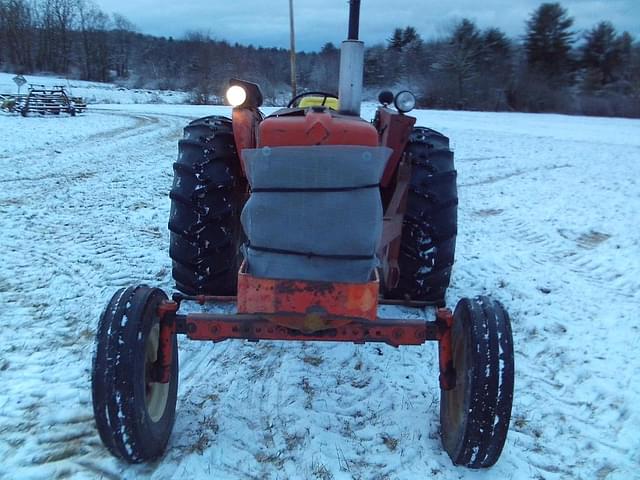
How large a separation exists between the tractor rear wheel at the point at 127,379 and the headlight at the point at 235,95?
1.16 meters

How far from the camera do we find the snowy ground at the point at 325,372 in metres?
2.60

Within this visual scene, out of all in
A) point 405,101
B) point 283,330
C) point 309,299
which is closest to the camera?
point 309,299

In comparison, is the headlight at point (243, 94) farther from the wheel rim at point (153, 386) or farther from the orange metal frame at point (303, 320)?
the wheel rim at point (153, 386)

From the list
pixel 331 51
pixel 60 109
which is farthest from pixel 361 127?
pixel 331 51

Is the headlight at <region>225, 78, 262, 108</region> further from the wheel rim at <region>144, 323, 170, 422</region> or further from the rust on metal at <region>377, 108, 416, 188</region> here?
the wheel rim at <region>144, 323, 170, 422</region>

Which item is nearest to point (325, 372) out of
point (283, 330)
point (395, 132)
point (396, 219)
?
point (283, 330)

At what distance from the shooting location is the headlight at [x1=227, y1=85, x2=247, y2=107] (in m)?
3.05

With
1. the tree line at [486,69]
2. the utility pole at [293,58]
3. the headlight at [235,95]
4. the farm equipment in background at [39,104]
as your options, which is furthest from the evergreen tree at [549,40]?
the headlight at [235,95]

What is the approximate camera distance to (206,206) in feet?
11.6

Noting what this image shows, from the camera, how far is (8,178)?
349 inches

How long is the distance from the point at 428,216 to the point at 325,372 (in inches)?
47.2

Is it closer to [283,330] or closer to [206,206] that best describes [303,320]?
[283,330]

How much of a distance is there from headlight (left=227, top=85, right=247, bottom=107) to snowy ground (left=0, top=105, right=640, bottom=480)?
1571 millimetres

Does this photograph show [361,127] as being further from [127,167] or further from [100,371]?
[127,167]
